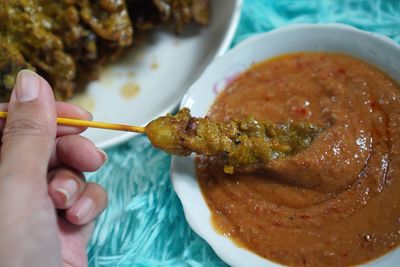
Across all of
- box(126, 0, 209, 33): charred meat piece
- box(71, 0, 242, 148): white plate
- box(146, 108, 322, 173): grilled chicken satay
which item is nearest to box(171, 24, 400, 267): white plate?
box(146, 108, 322, 173): grilled chicken satay

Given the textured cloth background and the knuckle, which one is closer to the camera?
the knuckle

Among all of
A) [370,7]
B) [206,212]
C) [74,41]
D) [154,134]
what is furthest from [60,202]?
[370,7]

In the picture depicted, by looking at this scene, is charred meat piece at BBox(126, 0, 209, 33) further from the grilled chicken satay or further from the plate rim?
the grilled chicken satay

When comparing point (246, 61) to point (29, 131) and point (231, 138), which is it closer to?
point (231, 138)

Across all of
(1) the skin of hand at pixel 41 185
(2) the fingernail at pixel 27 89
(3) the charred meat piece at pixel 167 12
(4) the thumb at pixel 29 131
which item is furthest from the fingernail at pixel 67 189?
(3) the charred meat piece at pixel 167 12

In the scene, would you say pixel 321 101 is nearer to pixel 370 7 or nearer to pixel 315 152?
pixel 315 152

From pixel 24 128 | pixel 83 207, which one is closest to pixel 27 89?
pixel 24 128
